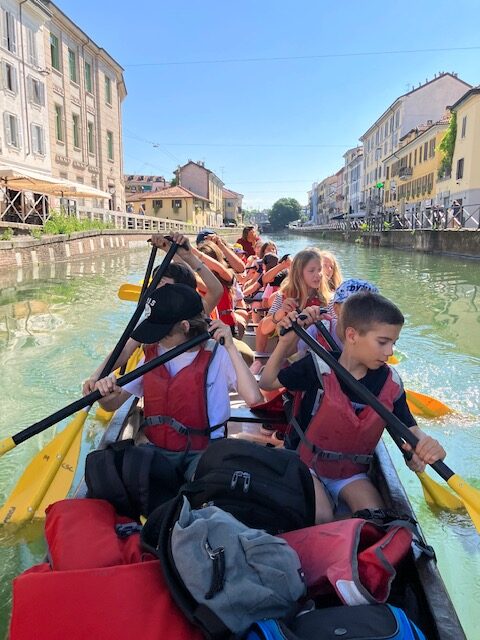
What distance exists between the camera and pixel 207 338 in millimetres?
2312

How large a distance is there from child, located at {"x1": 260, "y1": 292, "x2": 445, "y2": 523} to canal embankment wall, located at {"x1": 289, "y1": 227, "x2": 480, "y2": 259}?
17.7 meters

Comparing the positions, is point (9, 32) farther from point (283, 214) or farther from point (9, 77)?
point (283, 214)

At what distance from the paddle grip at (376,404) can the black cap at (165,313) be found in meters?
0.56

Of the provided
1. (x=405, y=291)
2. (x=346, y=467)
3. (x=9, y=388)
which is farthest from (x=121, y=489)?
(x=405, y=291)

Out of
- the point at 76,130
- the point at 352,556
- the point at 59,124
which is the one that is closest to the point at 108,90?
the point at 76,130

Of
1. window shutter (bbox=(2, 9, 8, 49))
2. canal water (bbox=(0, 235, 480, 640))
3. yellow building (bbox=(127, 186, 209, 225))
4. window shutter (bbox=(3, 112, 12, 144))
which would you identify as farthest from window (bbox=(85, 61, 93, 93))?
yellow building (bbox=(127, 186, 209, 225))

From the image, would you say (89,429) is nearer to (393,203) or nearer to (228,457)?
(228,457)

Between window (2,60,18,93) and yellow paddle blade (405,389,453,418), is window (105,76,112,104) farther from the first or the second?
yellow paddle blade (405,389,453,418)

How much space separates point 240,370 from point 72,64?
2965 cm

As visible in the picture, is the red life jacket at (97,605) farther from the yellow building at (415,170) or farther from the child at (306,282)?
the yellow building at (415,170)

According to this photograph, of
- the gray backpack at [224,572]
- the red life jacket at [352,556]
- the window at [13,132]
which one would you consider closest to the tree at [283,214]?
the window at [13,132]

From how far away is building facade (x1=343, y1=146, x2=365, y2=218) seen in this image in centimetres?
6788

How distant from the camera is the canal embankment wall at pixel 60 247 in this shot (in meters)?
13.0

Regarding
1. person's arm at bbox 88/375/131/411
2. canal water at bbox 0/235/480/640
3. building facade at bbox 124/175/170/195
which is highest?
building facade at bbox 124/175/170/195
